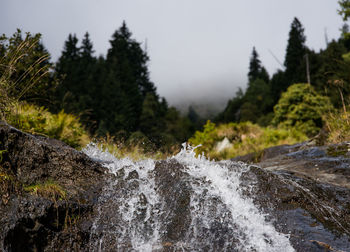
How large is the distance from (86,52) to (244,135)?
35623 mm

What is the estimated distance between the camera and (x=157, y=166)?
3326 millimetres

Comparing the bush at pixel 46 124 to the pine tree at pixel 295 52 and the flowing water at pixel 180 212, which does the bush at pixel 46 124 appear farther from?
the pine tree at pixel 295 52

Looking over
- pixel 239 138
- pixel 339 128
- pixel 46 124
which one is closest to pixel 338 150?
pixel 339 128

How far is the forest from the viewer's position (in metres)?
5.11

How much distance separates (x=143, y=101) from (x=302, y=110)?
2278 cm

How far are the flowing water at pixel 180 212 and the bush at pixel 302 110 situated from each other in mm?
12875

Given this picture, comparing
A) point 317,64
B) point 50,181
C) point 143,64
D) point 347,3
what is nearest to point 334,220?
point 50,181

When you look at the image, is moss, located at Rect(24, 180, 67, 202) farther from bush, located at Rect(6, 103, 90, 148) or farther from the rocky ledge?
bush, located at Rect(6, 103, 90, 148)

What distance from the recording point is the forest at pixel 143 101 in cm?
511

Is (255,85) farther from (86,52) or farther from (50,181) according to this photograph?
(50,181)

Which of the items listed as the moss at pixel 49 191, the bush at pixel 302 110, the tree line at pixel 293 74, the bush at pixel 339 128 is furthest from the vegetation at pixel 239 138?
the tree line at pixel 293 74

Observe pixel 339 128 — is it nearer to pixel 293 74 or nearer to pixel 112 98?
pixel 112 98

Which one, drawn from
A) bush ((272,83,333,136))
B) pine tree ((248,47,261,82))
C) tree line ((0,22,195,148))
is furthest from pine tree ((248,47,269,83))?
bush ((272,83,333,136))

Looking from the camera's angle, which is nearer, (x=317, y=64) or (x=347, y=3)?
(x=347, y=3)
